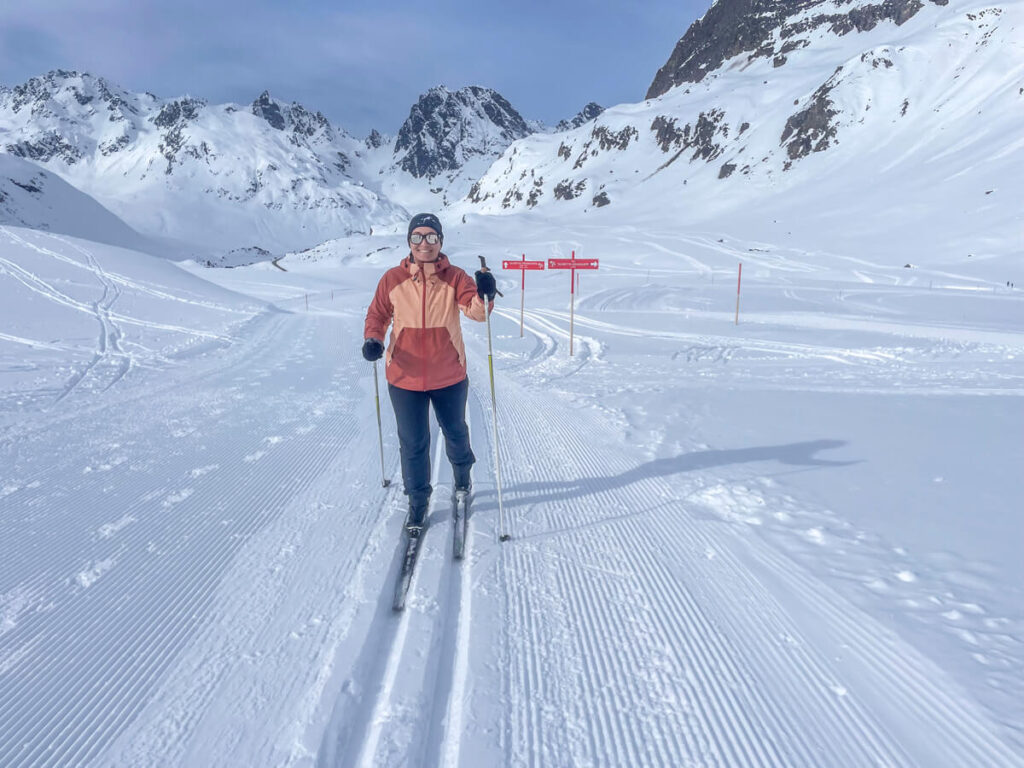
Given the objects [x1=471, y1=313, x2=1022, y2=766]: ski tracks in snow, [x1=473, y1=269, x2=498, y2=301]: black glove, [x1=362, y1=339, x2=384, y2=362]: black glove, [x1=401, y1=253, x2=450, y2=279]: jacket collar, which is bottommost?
[x1=471, y1=313, x2=1022, y2=766]: ski tracks in snow

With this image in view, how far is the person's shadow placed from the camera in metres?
4.31

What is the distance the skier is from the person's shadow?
0.85 metres

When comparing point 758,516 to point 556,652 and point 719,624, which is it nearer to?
point 719,624

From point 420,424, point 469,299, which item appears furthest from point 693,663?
point 469,299

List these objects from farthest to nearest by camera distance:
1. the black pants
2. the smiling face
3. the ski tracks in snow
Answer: the black pants < the smiling face < the ski tracks in snow

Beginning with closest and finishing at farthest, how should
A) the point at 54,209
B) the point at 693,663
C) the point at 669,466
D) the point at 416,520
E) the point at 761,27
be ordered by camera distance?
the point at 693,663 → the point at 416,520 → the point at 669,466 → the point at 761,27 → the point at 54,209

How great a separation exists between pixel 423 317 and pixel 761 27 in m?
120

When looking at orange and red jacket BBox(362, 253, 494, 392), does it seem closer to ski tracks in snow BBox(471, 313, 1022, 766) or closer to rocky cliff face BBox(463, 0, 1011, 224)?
ski tracks in snow BBox(471, 313, 1022, 766)

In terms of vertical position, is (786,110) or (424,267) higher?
(786,110)

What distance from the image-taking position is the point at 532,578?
10.4 feet

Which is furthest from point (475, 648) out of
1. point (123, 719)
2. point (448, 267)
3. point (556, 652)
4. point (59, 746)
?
point (448, 267)

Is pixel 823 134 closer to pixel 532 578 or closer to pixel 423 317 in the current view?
pixel 423 317

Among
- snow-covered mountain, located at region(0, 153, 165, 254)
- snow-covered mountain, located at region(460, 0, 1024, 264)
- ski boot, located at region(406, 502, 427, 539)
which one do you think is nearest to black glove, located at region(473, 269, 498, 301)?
ski boot, located at region(406, 502, 427, 539)

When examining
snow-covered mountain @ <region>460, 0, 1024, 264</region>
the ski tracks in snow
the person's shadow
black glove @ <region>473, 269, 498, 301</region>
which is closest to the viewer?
the ski tracks in snow
